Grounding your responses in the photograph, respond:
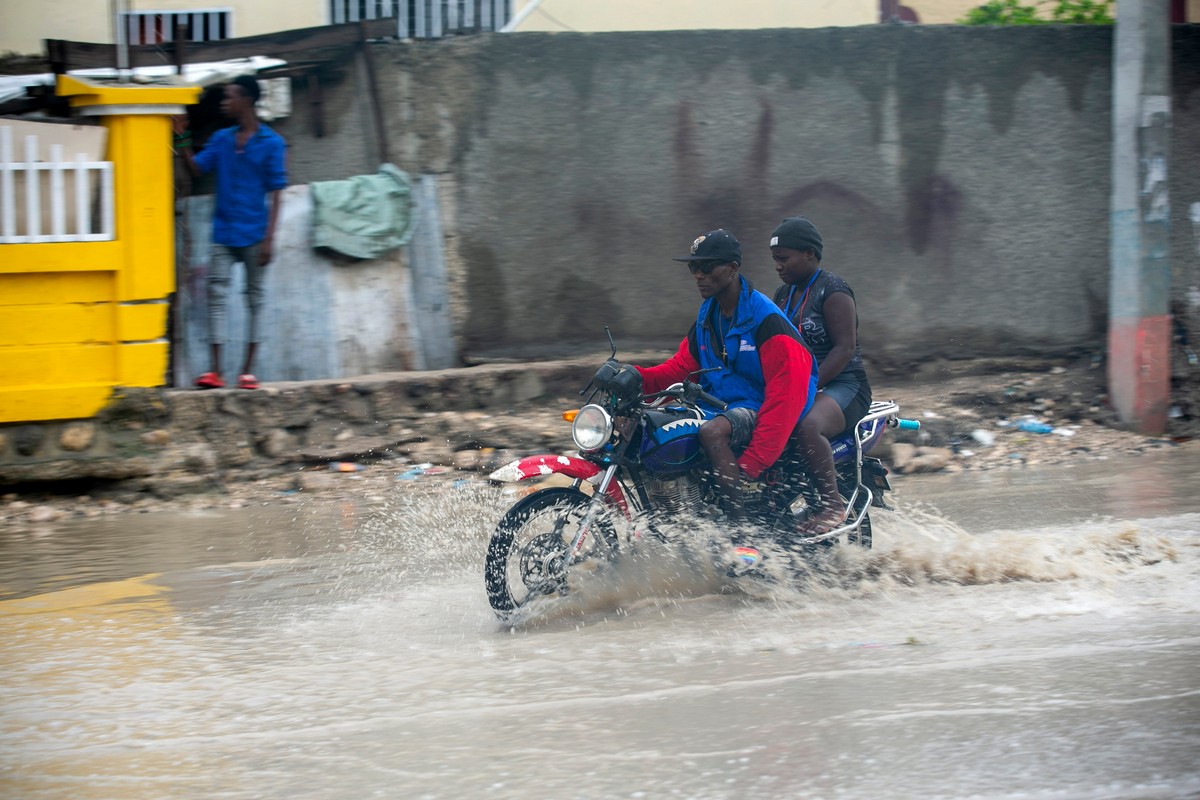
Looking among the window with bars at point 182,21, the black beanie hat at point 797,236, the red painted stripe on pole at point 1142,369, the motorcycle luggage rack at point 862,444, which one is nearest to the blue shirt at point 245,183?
the black beanie hat at point 797,236

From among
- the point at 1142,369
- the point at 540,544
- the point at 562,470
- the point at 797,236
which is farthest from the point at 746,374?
the point at 1142,369

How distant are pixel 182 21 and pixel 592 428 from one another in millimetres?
9785

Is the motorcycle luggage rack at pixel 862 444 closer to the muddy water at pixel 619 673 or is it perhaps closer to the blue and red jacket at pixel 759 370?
the muddy water at pixel 619 673

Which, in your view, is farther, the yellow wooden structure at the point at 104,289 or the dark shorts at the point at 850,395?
the yellow wooden structure at the point at 104,289

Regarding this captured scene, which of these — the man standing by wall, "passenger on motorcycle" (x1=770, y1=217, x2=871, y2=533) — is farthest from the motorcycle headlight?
the man standing by wall

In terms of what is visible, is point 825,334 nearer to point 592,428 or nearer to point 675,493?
point 675,493

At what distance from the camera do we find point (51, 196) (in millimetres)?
7441

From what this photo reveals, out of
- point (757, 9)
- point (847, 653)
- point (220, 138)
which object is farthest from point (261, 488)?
point (757, 9)

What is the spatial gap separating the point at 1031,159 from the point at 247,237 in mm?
5972

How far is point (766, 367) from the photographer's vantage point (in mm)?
5066

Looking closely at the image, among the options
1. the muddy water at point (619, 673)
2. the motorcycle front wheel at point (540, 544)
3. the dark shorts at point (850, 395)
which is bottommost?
the muddy water at point (619, 673)

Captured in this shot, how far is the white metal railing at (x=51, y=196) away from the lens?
24.2 ft

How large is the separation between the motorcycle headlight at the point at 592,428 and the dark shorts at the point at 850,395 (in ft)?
4.05

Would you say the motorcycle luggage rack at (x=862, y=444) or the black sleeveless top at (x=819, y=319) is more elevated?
the black sleeveless top at (x=819, y=319)
